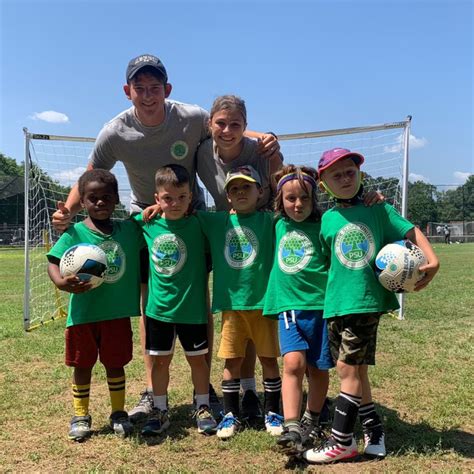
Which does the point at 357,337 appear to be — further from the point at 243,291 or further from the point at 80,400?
the point at 80,400

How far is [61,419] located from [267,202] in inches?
93.3

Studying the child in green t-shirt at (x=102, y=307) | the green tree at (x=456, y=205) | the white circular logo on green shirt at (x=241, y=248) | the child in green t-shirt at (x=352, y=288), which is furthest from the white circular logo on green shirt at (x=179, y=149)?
the green tree at (x=456, y=205)

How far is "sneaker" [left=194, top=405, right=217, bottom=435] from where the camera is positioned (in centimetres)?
354

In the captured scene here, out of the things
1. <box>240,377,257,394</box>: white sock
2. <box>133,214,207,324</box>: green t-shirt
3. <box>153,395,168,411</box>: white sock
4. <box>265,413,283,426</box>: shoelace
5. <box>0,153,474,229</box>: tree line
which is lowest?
<box>265,413,283,426</box>: shoelace

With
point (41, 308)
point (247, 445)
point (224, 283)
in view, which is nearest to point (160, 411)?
A: point (247, 445)

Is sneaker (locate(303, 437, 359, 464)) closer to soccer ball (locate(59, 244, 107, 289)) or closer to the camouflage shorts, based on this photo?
the camouflage shorts

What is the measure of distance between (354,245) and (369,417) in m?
1.14

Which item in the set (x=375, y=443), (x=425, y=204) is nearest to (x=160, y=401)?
(x=375, y=443)

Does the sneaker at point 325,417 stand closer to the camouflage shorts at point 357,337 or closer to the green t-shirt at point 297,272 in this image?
the camouflage shorts at point 357,337

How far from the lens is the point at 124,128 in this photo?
399 cm

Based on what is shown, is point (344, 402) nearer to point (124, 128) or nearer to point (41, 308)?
point (124, 128)

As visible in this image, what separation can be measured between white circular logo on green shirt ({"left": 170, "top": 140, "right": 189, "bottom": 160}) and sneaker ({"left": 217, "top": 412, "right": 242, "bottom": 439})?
2053mm

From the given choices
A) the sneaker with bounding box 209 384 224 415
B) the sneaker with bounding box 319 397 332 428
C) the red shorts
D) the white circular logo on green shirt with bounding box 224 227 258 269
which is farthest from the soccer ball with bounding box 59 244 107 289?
the sneaker with bounding box 319 397 332 428

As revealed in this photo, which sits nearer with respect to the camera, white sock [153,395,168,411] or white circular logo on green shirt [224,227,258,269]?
white circular logo on green shirt [224,227,258,269]
